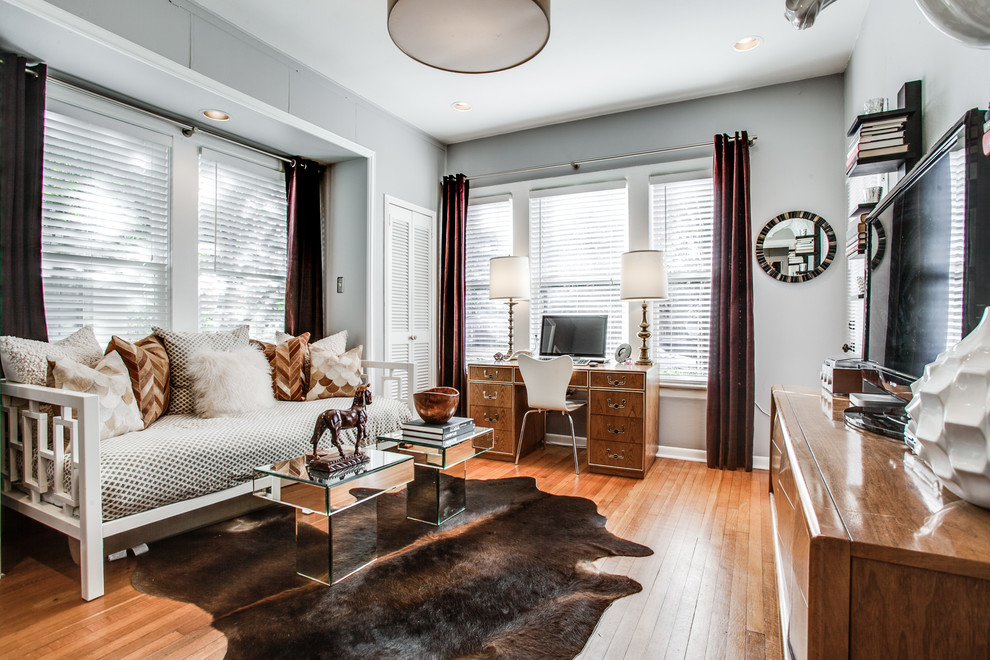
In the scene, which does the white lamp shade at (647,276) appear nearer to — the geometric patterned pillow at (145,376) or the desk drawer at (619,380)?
the desk drawer at (619,380)

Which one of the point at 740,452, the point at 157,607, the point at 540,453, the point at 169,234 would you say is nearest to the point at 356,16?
the point at 169,234

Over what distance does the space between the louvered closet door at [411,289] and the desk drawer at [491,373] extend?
0.48 meters

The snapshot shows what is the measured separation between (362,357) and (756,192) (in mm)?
3144

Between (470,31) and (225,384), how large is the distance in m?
2.15

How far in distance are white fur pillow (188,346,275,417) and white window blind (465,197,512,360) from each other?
2.06 meters

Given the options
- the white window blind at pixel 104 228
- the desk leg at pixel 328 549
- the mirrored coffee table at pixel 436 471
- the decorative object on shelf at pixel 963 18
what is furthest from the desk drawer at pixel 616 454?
the white window blind at pixel 104 228

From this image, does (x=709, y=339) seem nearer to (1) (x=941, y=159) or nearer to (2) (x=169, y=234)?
(1) (x=941, y=159)

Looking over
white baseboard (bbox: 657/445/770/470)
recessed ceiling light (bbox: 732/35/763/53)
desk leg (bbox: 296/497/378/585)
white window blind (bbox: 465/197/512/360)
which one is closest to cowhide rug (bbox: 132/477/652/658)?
desk leg (bbox: 296/497/378/585)

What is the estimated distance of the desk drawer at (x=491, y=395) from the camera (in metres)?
3.79

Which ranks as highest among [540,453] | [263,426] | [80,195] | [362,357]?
[80,195]

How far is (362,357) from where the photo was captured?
12.4ft

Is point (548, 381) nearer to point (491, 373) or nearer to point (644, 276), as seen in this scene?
point (491, 373)

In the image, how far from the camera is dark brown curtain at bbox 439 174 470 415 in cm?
448

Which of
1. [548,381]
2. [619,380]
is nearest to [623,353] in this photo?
[619,380]
